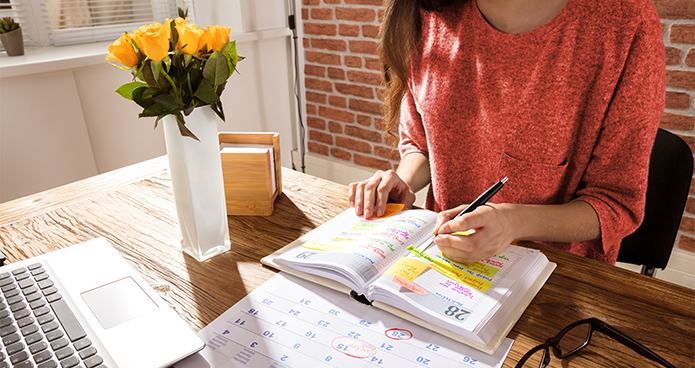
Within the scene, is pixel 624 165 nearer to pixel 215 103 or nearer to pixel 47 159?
pixel 215 103

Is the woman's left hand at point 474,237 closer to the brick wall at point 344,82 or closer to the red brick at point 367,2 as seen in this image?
the brick wall at point 344,82

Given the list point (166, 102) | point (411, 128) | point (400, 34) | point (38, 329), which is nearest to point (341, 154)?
point (411, 128)

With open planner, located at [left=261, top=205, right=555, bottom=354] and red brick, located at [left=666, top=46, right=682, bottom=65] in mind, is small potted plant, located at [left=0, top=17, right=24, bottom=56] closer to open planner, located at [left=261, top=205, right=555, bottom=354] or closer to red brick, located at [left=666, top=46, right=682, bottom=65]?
open planner, located at [left=261, top=205, right=555, bottom=354]

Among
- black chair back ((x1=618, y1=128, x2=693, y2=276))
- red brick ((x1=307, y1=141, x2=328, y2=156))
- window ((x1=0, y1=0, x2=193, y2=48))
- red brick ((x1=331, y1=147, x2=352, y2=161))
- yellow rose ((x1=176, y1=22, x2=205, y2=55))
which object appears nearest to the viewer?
yellow rose ((x1=176, y1=22, x2=205, y2=55))

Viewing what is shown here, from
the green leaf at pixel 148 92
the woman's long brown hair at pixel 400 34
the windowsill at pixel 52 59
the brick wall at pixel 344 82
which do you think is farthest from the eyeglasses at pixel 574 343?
the windowsill at pixel 52 59

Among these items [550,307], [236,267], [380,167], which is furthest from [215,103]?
[380,167]

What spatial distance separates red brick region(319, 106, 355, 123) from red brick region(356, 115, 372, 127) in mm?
39

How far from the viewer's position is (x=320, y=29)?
2344 mm

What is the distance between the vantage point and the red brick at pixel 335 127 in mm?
2494

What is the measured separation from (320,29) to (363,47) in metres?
0.29

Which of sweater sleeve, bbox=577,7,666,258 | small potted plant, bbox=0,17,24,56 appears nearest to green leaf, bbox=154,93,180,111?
sweater sleeve, bbox=577,7,666,258

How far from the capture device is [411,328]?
1.85ft

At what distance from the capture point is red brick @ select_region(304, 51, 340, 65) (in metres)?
2.35

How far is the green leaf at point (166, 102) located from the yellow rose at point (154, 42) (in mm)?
53
